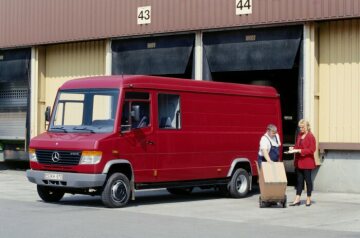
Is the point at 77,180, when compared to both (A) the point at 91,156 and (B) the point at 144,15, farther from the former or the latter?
(B) the point at 144,15

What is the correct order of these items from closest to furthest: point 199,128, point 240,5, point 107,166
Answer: point 107,166, point 199,128, point 240,5

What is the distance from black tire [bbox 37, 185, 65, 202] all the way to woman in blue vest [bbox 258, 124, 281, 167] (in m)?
4.28

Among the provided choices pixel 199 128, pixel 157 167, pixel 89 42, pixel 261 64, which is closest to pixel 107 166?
pixel 157 167

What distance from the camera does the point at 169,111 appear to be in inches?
632

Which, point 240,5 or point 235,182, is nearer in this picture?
point 235,182

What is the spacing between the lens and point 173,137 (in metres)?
16.0

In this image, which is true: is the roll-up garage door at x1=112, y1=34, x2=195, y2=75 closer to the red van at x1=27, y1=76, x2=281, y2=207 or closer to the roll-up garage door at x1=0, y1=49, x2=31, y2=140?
the roll-up garage door at x1=0, y1=49, x2=31, y2=140

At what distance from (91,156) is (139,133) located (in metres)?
1.28

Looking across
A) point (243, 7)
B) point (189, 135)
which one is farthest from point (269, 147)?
point (243, 7)

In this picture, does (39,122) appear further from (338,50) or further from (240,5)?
(338,50)

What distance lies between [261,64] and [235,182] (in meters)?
4.81

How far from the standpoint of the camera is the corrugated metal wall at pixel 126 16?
2002 cm

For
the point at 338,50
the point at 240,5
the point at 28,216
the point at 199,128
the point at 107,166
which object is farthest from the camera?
the point at 240,5

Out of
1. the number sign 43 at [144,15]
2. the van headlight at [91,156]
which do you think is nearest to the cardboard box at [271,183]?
the van headlight at [91,156]
